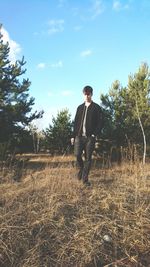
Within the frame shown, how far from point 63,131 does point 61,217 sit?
1426 cm

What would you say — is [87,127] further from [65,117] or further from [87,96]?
[65,117]

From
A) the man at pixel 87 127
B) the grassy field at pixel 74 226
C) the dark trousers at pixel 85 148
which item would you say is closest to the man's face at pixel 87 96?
the man at pixel 87 127

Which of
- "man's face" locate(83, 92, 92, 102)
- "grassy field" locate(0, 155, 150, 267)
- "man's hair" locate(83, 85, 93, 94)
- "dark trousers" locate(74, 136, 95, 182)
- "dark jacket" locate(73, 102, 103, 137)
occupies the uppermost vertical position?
"man's hair" locate(83, 85, 93, 94)

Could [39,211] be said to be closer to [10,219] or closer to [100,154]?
[10,219]

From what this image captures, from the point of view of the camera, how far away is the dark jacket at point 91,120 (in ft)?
23.9

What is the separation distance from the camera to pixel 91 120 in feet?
23.9

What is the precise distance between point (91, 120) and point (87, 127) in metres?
0.14

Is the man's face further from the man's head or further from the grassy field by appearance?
the grassy field

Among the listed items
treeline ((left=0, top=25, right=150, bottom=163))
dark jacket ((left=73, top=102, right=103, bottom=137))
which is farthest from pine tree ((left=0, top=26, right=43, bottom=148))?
dark jacket ((left=73, top=102, right=103, bottom=137))

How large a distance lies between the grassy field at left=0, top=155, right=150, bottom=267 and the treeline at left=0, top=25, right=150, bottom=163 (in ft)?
33.4

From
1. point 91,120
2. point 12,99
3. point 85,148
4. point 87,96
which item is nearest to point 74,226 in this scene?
point 85,148

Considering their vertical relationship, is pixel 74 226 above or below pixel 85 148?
below

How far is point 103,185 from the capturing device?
22.7ft

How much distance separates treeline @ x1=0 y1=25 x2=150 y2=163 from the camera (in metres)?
16.8
